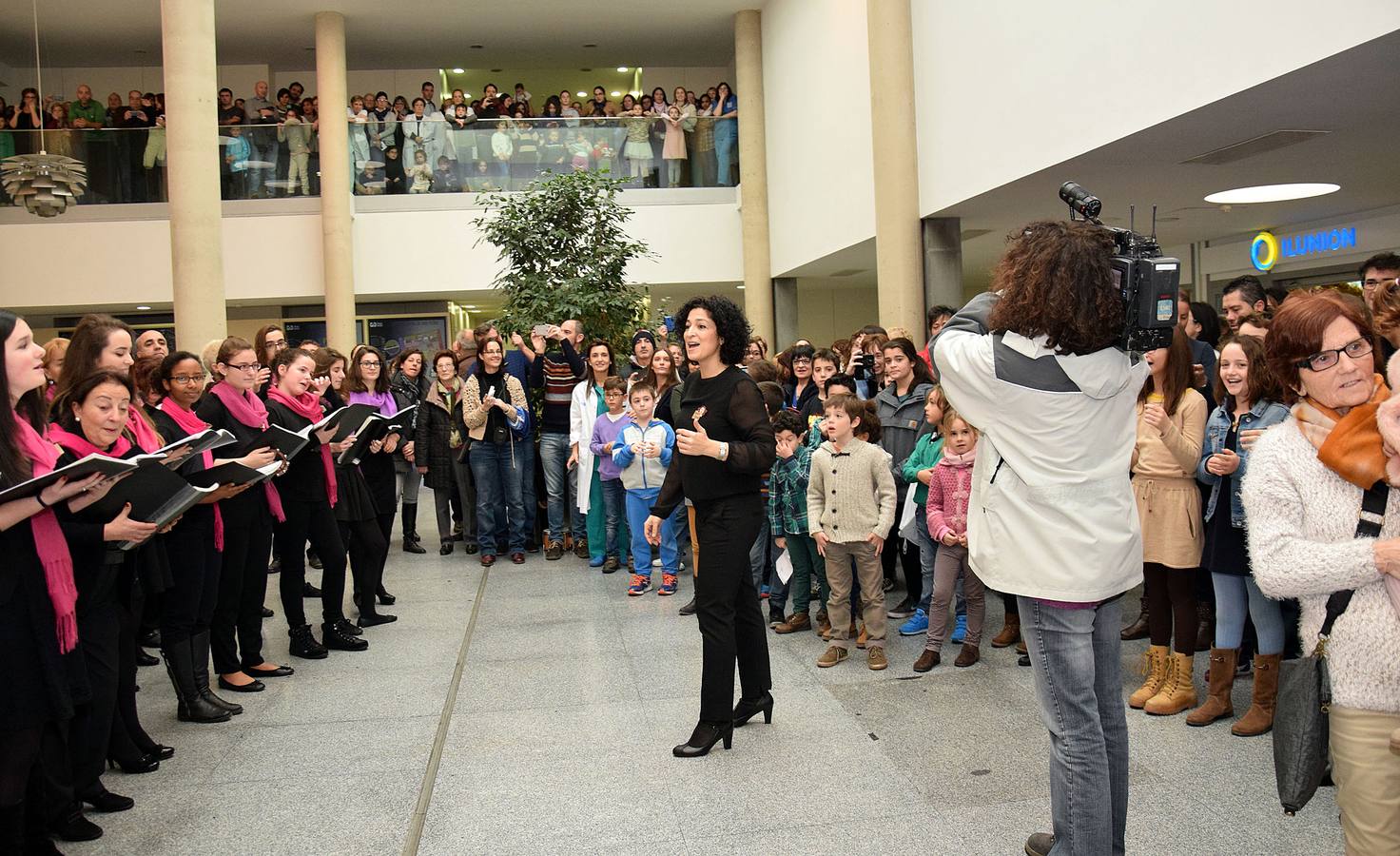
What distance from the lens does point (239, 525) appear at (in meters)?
5.44

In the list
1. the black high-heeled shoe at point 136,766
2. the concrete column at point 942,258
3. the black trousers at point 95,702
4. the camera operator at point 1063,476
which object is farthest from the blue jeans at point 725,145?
the camera operator at point 1063,476

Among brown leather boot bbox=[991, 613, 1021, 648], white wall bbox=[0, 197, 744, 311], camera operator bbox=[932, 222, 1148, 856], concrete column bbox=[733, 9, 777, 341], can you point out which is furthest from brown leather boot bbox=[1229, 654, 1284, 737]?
white wall bbox=[0, 197, 744, 311]

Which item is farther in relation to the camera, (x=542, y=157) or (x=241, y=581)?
(x=542, y=157)

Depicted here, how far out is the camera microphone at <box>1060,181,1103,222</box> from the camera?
288 centimetres

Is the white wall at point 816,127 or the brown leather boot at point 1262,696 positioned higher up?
the white wall at point 816,127

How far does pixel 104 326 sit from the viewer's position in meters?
4.17

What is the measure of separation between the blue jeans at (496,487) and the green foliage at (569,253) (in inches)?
62.1

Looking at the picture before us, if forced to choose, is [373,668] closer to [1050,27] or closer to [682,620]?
[682,620]

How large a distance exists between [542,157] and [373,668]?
1178 centimetres

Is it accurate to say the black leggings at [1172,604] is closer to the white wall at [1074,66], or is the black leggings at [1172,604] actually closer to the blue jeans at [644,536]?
the white wall at [1074,66]

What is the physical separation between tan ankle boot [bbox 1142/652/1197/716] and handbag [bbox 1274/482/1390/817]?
2394mm

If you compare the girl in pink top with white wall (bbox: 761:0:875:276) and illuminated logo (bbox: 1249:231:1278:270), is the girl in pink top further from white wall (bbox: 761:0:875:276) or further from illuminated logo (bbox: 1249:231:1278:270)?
illuminated logo (bbox: 1249:231:1278:270)

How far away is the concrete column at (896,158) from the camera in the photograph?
1142cm

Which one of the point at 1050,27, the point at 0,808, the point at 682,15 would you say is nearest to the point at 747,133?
the point at 682,15
